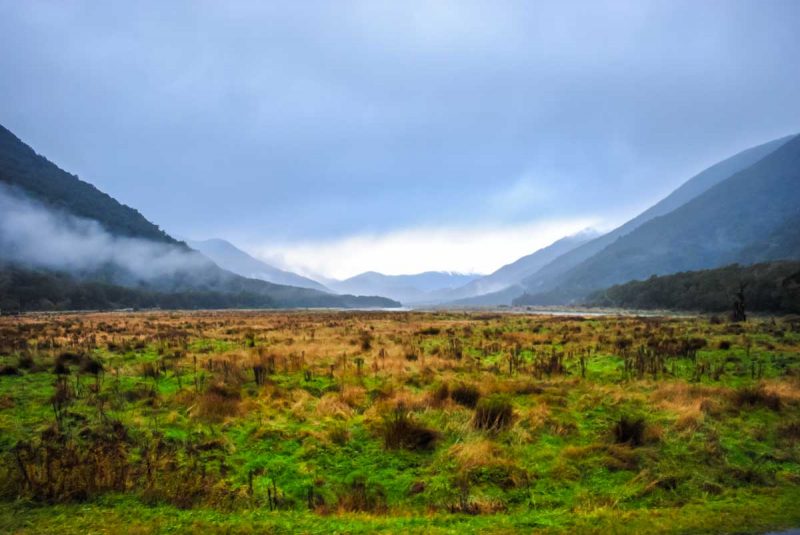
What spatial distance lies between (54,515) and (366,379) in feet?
29.6

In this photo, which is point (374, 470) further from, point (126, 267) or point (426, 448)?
point (126, 267)

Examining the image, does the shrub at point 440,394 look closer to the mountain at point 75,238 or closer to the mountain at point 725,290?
the mountain at point 725,290

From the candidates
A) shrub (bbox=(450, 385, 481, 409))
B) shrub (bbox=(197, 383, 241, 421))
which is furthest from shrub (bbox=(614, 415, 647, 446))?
shrub (bbox=(197, 383, 241, 421))

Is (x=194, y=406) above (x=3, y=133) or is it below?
below

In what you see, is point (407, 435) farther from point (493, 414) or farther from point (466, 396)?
point (466, 396)

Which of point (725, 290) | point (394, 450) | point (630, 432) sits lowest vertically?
point (394, 450)

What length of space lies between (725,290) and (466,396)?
8311 cm

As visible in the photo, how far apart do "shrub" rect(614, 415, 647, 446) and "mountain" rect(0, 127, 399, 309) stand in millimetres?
136686

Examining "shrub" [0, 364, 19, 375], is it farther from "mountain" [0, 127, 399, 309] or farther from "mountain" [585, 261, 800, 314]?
"mountain" [0, 127, 399, 309]

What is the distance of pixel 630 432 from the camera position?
898cm

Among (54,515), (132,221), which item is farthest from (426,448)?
(132,221)

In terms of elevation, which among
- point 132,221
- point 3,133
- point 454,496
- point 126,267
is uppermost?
point 3,133

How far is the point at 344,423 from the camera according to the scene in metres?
9.80

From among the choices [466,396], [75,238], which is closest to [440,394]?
[466,396]
